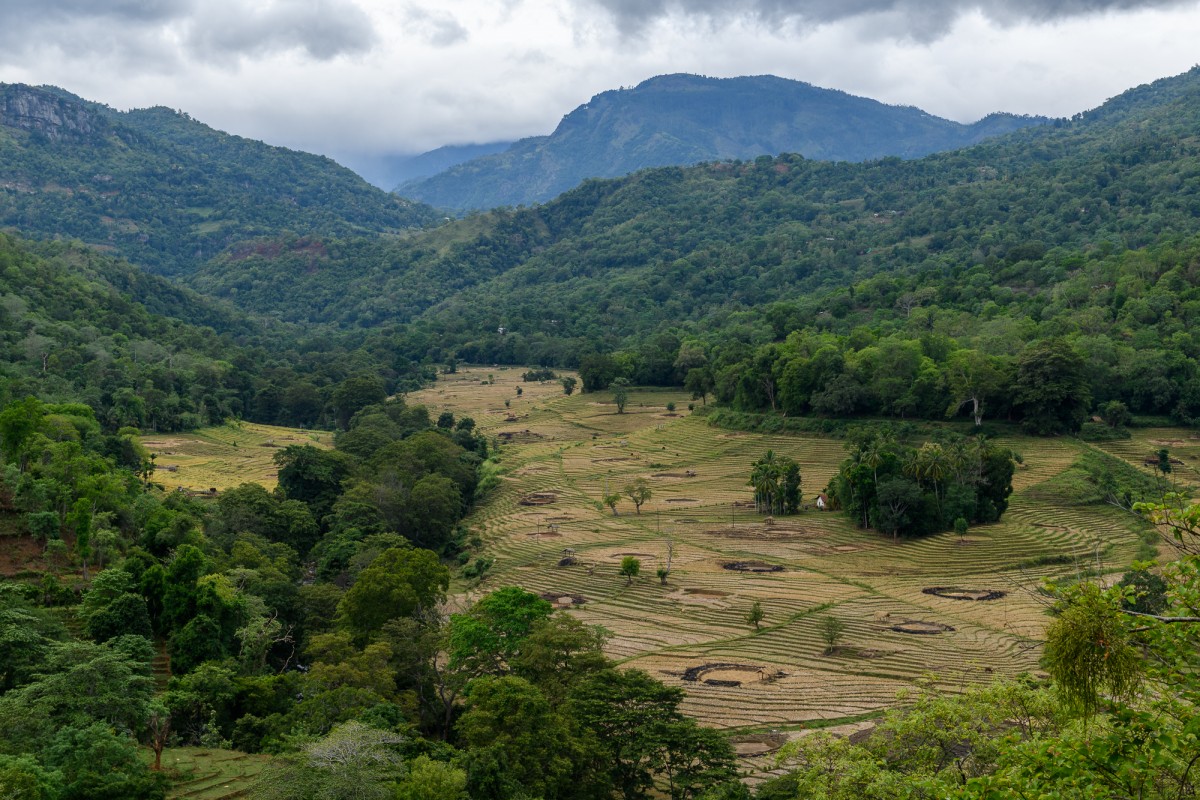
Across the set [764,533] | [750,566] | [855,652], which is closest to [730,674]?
[855,652]

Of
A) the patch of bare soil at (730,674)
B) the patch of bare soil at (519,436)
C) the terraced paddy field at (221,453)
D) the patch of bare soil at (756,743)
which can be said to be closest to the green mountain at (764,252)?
the patch of bare soil at (519,436)

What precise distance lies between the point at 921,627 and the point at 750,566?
33.3 ft

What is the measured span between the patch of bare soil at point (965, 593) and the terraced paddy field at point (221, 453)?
40.3 meters

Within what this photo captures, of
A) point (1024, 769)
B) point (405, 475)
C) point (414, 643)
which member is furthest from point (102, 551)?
point (1024, 769)

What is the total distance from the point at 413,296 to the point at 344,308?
48.5 feet

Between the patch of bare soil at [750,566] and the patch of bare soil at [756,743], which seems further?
the patch of bare soil at [750,566]

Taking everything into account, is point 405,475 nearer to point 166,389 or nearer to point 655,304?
point 166,389

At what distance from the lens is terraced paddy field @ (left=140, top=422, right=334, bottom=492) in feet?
192

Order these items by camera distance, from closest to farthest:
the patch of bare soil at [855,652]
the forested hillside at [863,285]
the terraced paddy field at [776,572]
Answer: the terraced paddy field at [776,572], the patch of bare soil at [855,652], the forested hillside at [863,285]

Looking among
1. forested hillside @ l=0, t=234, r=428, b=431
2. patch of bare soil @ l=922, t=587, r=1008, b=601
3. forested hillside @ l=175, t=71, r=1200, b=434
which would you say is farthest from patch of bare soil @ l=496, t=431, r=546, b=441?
patch of bare soil @ l=922, t=587, r=1008, b=601

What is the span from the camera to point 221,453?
226ft

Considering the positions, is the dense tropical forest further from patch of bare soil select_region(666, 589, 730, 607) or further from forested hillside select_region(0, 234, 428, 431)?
patch of bare soil select_region(666, 589, 730, 607)

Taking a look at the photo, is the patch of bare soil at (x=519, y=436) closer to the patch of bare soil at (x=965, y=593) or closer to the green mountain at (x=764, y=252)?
the patch of bare soil at (x=965, y=593)

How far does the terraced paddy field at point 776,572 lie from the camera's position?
1209 inches
